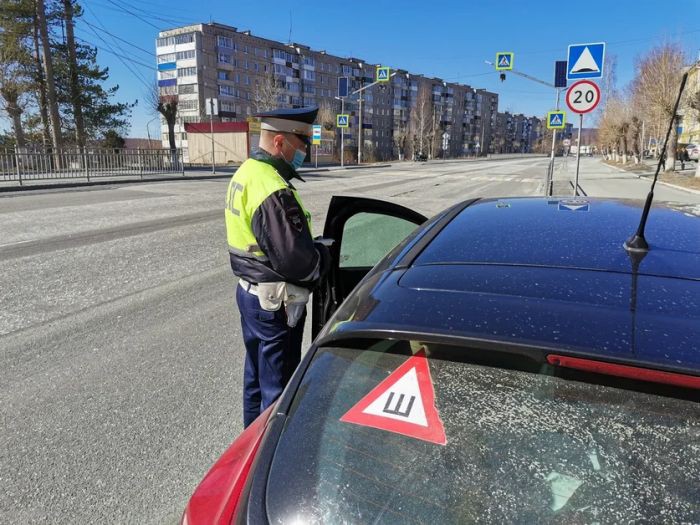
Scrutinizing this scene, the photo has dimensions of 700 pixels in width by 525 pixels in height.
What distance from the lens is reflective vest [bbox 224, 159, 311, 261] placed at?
7.33ft

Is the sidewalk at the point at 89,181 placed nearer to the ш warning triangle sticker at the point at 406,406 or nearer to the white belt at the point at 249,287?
the white belt at the point at 249,287

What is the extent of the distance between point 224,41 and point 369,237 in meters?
82.2

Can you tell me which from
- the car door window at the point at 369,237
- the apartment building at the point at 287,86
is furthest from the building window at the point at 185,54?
the car door window at the point at 369,237

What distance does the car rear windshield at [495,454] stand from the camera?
93cm

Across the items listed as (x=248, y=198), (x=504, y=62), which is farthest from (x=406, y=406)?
(x=504, y=62)

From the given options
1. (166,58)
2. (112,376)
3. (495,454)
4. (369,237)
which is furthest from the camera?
(166,58)

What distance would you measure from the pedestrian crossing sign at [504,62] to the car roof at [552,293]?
23119mm

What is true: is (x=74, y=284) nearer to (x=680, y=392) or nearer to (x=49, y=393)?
(x=49, y=393)

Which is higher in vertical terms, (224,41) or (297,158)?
(224,41)

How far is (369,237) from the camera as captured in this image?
3.41 metres

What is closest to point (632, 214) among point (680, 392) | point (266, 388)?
point (680, 392)

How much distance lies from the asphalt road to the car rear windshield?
1497mm

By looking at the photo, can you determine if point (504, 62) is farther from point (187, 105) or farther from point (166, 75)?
point (166, 75)

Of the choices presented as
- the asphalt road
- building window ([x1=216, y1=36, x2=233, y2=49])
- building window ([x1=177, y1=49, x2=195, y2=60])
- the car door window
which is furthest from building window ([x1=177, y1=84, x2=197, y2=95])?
the car door window
